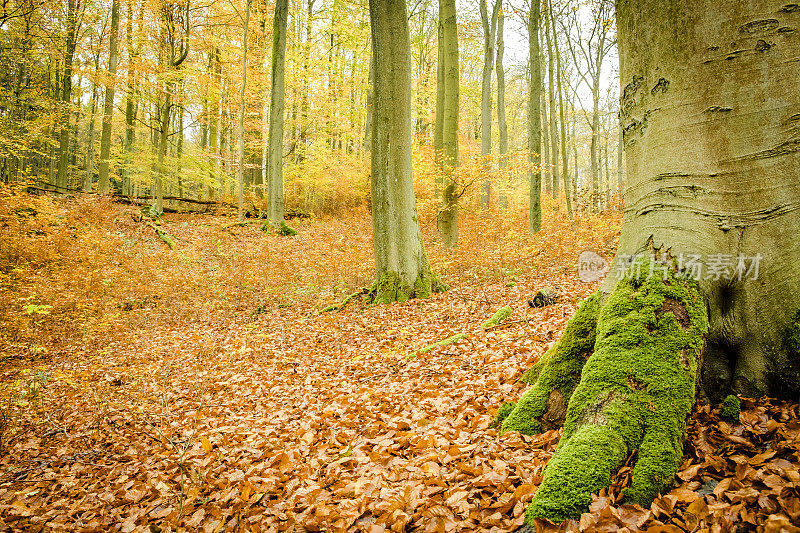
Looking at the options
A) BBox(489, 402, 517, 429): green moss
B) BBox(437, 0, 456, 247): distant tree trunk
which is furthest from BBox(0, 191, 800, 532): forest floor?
BBox(437, 0, 456, 247): distant tree trunk

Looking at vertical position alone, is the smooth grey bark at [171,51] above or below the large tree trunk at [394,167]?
above

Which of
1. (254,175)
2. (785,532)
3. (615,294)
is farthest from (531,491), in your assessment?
(254,175)

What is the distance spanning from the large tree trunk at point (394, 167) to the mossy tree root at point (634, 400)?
18.7ft

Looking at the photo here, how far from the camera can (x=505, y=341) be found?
5.12 metres

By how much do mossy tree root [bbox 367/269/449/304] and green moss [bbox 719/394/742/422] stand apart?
6040 mm

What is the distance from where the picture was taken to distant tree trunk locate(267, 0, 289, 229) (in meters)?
15.5

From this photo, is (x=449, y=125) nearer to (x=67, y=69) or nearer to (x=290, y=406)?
(x=290, y=406)

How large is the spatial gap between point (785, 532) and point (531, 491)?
1.06 meters

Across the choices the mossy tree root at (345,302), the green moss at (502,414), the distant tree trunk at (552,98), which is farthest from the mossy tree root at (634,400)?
the distant tree trunk at (552,98)

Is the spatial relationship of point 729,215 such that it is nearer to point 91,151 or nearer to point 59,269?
point 59,269

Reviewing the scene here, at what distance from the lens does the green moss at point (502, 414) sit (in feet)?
10.5

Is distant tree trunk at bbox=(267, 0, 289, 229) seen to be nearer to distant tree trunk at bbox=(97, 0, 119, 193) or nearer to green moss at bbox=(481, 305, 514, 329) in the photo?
distant tree trunk at bbox=(97, 0, 119, 193)

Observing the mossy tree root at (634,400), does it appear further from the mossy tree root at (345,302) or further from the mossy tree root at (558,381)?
the mossy tree root at (345,302)

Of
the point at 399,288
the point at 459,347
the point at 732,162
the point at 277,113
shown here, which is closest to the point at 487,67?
the point at 277,113
